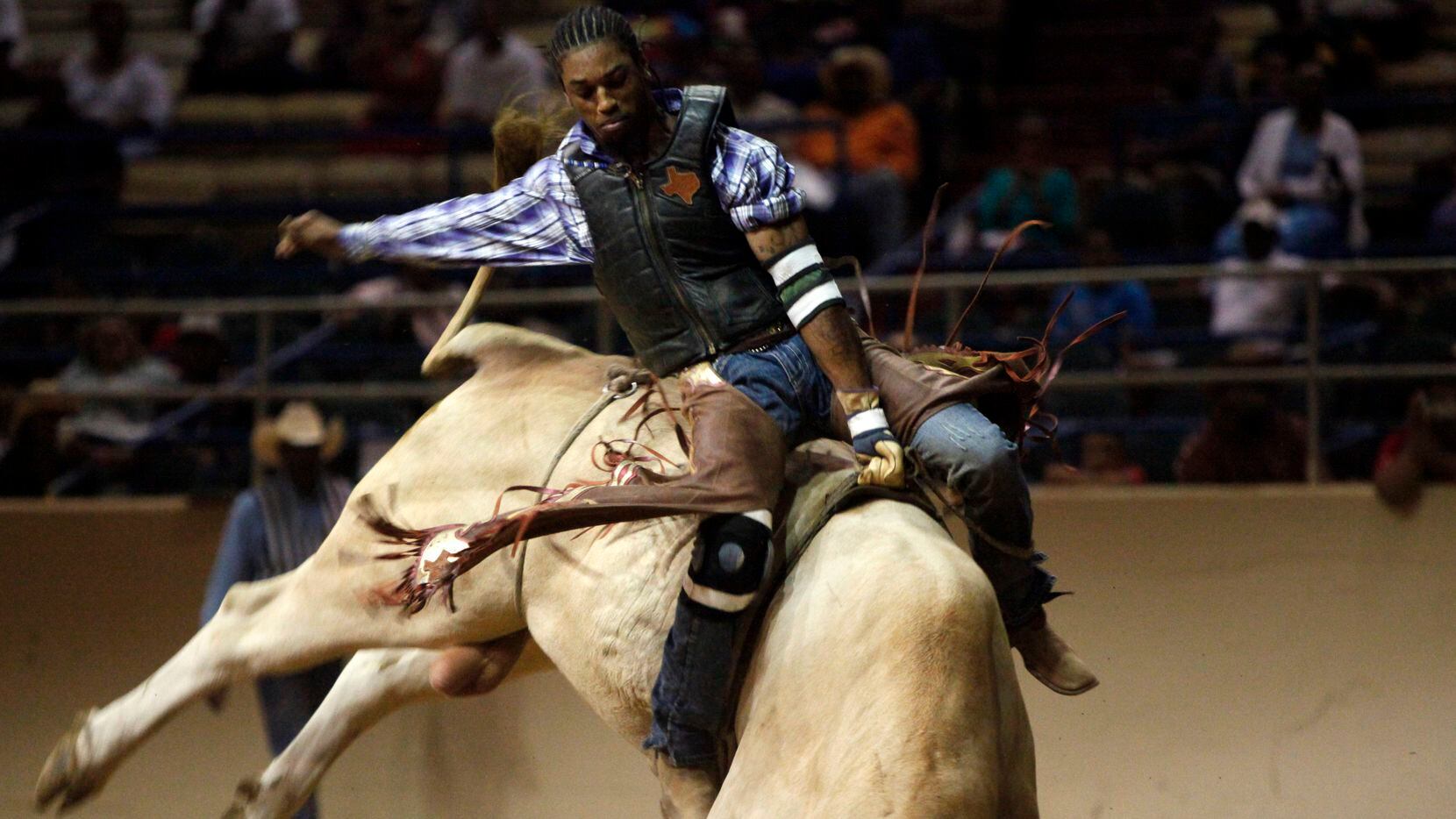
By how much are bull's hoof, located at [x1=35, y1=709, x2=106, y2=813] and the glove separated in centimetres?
191

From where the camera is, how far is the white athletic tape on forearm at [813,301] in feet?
9.75

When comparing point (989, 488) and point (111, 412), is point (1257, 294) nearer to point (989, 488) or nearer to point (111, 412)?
point (989, 488)

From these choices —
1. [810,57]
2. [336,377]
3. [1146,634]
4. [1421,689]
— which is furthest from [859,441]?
[810,57]

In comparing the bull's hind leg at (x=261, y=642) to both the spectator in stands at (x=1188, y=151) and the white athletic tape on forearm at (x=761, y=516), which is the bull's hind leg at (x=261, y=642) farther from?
the spectator in stands at (x=1188, y=151)

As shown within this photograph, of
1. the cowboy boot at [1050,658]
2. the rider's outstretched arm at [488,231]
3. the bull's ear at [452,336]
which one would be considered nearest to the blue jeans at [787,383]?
the rider's outstretched arm at [488,231]

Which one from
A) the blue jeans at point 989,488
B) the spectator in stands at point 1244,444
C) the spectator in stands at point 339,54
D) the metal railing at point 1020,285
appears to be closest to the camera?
the blue jeans at point 989,488

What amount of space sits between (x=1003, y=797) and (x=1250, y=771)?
2.33 m

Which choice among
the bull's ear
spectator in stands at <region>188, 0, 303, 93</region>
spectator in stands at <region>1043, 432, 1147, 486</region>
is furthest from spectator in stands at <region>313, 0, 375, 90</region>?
the bull's ear

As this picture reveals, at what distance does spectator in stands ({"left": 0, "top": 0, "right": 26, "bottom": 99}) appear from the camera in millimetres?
10047

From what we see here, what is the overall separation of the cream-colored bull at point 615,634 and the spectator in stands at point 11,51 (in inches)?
291

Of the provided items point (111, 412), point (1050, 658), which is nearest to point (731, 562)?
point (1050, 658)

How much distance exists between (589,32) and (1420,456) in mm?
3231

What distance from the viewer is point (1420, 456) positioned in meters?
5.04

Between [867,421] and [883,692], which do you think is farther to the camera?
[867,421]
